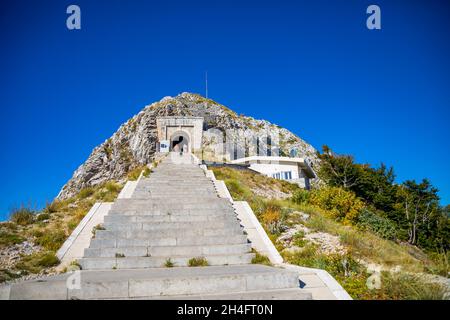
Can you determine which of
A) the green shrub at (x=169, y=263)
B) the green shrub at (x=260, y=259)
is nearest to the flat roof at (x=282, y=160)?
the green shrub at (x=260, y=259)

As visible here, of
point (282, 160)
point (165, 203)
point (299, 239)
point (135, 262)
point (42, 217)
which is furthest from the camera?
point (282, 160)

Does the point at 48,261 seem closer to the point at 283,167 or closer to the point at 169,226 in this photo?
the point at 169,226

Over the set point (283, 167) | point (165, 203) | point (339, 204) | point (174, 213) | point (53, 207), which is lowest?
point (339, 204)

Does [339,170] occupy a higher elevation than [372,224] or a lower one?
higher

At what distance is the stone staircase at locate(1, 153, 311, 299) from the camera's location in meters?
4.45

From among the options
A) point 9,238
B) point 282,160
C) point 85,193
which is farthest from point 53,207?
point 282,160

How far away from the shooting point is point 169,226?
7.96 meters

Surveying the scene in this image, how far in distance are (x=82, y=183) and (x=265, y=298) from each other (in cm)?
4678

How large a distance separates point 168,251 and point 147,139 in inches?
1694

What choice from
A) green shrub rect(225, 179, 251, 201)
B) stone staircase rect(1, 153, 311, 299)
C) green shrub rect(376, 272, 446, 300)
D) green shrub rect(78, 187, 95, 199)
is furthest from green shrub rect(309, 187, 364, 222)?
green shrub rect(78, 187, 95, 199)

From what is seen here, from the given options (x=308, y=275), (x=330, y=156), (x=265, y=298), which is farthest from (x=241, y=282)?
(x=330, y=156)

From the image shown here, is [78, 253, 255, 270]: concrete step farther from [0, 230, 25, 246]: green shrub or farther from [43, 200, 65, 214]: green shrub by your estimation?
[43, 200, 65, 214]: green shrub
